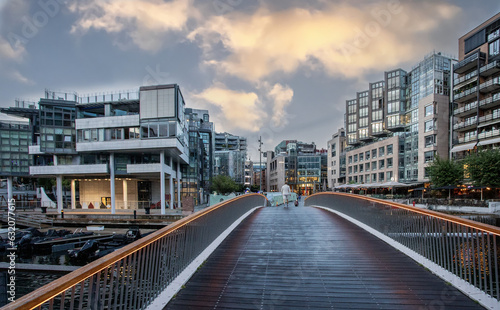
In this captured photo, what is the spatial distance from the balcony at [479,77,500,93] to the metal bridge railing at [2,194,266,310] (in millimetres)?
50820

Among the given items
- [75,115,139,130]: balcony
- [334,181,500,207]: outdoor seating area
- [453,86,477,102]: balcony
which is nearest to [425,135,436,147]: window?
[334,181,500,207]: outdoor seating area

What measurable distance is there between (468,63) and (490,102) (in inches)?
326

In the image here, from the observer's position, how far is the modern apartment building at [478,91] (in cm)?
4247

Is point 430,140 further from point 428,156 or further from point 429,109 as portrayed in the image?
point 429,109

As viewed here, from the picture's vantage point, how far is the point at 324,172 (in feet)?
405

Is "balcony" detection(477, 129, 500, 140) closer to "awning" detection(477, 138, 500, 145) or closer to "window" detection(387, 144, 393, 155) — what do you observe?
"awning" detection(477, 138, 500, 145)

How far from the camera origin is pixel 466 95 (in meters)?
47.4

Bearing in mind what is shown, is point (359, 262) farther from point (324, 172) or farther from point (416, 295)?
point (324, 172)

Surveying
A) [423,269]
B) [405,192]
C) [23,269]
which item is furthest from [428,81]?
[23,269]

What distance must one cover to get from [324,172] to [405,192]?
6180 cm

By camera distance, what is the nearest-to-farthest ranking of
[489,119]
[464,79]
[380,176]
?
1. [489,119]
2. [464,79]
3. [380,176]

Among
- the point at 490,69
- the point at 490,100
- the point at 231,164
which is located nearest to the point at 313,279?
the point at 490,100

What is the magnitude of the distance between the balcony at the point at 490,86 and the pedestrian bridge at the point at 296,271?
47.3 meters

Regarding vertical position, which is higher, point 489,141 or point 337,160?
point 489,141
